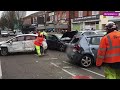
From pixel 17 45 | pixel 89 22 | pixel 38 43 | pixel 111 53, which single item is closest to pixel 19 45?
pixel 17 45

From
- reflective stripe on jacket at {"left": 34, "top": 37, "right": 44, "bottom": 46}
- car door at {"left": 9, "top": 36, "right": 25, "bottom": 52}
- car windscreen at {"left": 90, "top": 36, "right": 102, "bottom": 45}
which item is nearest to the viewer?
car windscreen at {"left": 90, "top": 36, "right": 102, "bottom": 45}

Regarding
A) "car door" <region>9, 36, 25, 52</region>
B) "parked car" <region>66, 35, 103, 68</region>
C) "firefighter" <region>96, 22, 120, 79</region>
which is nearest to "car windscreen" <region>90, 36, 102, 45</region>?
"parked car" <region>66, 35, 103, 68</region>

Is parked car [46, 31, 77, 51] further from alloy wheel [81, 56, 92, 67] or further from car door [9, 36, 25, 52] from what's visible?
alloy wheel [81, 56, 92, 67]

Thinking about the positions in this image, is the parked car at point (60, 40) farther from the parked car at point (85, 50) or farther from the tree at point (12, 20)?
the tree at point (12, 20)

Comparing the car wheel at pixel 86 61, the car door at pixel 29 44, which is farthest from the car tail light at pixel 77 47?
the car door at pixel 29 44

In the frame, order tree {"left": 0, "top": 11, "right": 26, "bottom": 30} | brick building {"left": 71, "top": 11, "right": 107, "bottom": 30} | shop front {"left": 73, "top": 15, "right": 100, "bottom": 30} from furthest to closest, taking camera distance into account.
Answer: tree {"left": 0, "top": 11, "right": 26, "bottom": 30}, shop front {"left": 73, "top": 15, "right": 100, "bottom": 30}, brick building {"left": 71, "top": 11, "right": 107, "bottom": 30}

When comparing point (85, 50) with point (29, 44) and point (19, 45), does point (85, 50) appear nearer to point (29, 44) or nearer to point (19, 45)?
point (29, 44)

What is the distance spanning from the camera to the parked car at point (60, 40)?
728 inches

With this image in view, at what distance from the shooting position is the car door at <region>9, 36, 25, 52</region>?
17.0 m

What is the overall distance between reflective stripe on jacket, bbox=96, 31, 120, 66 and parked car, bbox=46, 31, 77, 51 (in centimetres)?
1306

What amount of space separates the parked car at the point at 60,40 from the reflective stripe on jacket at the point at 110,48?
13.1 metres
